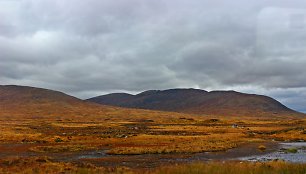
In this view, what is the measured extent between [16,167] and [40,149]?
2006 cm

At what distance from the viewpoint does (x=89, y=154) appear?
47094 millimetres

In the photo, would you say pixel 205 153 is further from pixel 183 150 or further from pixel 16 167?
pixel 16 167

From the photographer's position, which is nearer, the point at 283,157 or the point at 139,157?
the point at 139,157

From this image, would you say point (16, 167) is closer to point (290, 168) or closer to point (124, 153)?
point (124, 153)

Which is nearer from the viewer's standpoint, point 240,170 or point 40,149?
point 240,170

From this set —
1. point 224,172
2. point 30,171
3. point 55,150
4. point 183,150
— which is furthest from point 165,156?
point 224,172

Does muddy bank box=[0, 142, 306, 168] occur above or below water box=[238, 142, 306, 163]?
below

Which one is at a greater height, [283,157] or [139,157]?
[283,157]

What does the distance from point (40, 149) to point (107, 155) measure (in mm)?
11406

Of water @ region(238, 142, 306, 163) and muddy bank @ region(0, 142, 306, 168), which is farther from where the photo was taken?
water @ region(238, 142, 306, 163)

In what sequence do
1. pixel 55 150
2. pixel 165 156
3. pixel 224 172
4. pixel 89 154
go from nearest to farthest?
pixel 224 172, pixel 165 156, pixel 89 154, pixel 55 150

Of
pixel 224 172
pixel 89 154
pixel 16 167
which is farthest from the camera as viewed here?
pixel 89 154

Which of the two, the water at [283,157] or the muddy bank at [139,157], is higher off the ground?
the water at [283,157]

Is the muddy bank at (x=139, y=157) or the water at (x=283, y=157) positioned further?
the water at (x=283, y=157)
